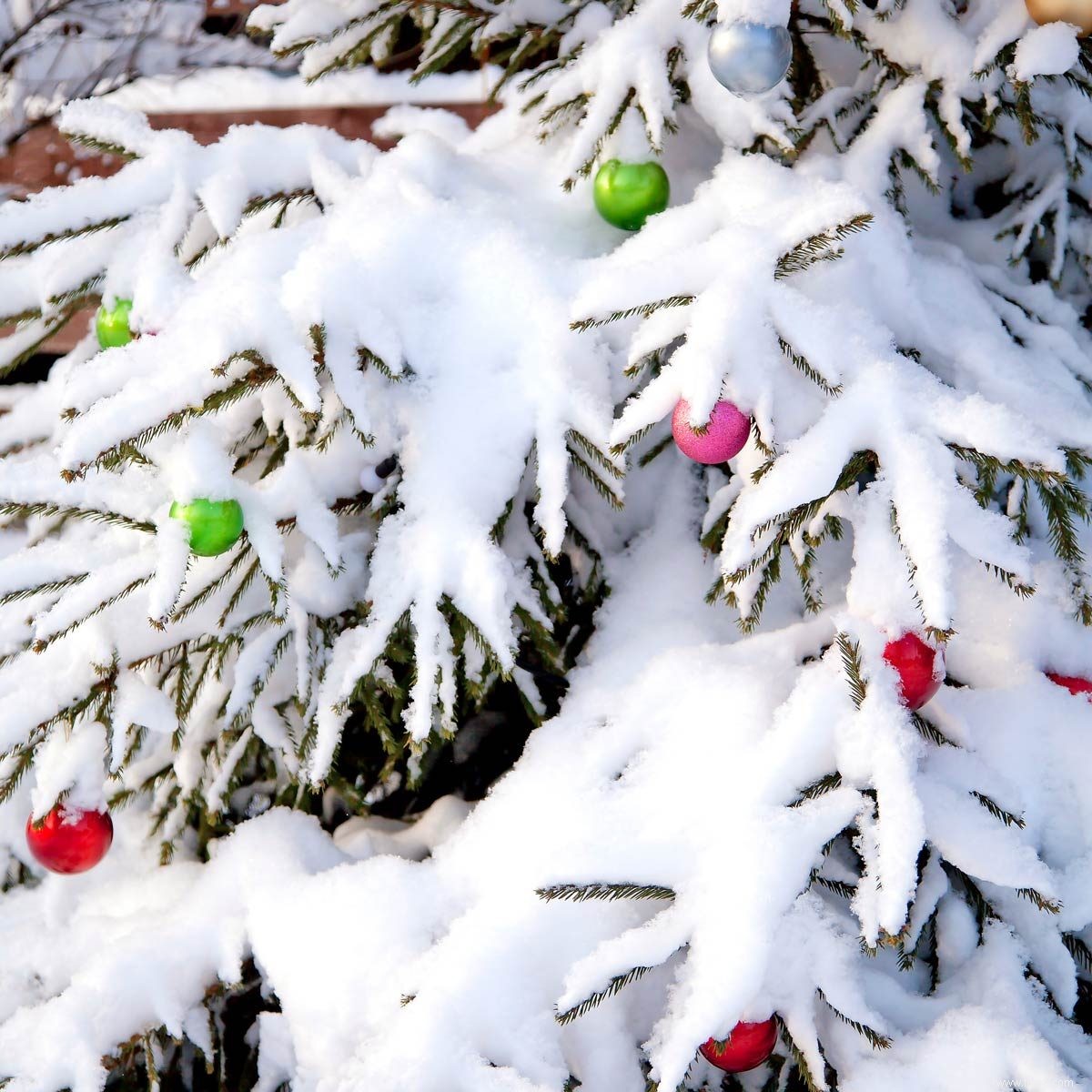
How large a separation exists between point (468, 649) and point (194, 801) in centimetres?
75

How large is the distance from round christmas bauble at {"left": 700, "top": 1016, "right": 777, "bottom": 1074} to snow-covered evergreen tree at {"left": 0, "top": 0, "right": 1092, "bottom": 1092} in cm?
5

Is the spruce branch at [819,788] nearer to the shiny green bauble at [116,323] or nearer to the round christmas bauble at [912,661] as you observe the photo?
the round christmas bauble at [912,661]

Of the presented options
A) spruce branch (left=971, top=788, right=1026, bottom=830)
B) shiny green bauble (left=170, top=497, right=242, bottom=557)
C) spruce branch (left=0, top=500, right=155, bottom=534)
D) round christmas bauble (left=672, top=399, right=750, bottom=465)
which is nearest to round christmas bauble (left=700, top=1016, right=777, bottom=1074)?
spruce branch (left=971, top=788, right=1026, bottom=830)

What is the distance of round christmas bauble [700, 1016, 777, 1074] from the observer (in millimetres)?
1312

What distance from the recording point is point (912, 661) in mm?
1289

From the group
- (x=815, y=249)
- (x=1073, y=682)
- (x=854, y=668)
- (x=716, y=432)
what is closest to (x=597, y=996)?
(x=854, y=668)

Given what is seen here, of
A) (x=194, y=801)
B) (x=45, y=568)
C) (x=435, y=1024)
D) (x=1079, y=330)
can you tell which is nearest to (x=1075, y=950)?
(x=435, y=1024)

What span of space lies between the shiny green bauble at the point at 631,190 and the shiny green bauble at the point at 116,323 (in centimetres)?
87

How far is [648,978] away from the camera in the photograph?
152 cm

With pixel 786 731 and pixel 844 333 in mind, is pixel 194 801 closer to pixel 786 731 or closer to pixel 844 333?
pixel 786 731

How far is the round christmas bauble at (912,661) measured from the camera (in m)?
1.29

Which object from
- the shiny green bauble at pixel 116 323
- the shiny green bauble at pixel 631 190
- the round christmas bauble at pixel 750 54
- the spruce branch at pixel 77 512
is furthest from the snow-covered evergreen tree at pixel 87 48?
the round christmas bauble at pixel 750 54

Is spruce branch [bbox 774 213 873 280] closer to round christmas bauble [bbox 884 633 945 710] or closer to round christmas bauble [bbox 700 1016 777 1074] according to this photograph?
round christmas bauble [bbox 884 633 945 710]

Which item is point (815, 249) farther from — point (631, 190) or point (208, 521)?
point (208, 521)
